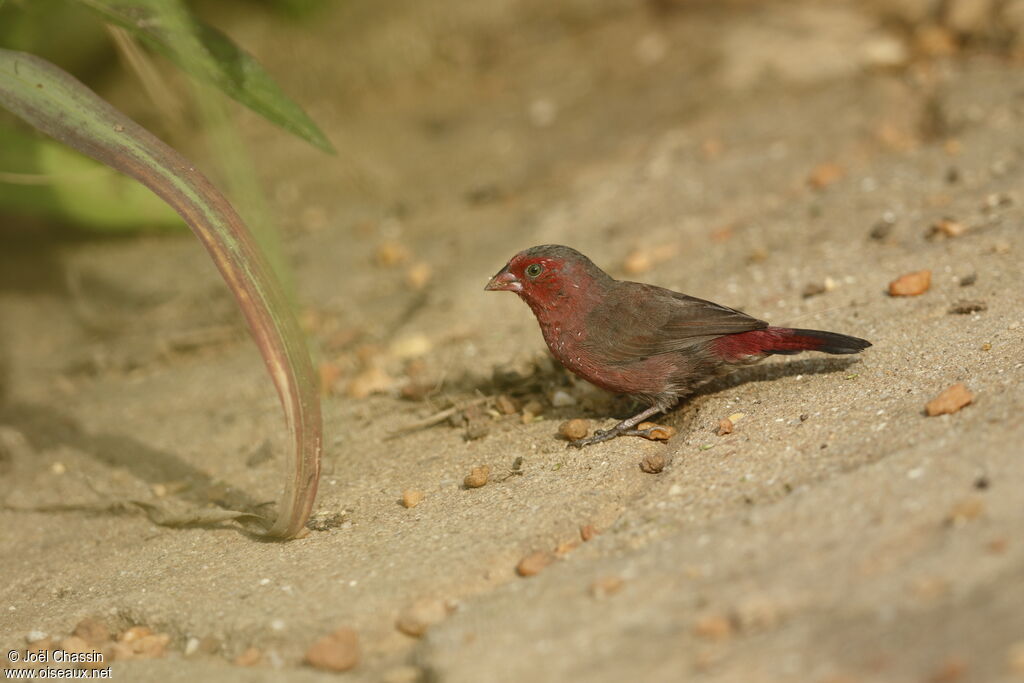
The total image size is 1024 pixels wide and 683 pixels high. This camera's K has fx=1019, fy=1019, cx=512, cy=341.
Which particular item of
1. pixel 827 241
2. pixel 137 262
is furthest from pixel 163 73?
pixel 827 241

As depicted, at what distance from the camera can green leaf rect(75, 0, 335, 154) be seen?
3113 mm

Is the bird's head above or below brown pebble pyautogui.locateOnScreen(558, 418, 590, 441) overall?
above

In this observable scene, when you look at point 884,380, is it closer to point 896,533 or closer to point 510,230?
point 896,533

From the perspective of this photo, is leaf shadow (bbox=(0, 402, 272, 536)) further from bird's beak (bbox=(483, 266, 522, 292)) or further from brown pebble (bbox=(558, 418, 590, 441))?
bird's beak (bbox=(483, 266, 522, 292))

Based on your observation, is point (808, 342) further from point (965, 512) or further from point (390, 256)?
point (390, 256)

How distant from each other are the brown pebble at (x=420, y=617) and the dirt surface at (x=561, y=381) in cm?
1

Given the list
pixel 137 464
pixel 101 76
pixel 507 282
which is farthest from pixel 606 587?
pixel 101 76

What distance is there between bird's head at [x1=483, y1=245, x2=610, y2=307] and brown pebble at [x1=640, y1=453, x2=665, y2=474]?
2.60 ft

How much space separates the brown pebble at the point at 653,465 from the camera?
315cm

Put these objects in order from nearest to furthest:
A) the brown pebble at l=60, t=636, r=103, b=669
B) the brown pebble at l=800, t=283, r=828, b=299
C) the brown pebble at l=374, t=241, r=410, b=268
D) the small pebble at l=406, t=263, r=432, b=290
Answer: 1. the brown pebble at l=60, t=636, r=103, b=669
2. the brown pebble at l=800, t=283, r=828, b=299
3. the small pebble at l=406, t=263, r=432, b=290
4. the brown pebble at l=374, t=241, r=410, b=268

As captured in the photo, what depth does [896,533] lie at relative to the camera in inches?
93.8

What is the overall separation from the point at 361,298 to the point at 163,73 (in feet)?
8.40

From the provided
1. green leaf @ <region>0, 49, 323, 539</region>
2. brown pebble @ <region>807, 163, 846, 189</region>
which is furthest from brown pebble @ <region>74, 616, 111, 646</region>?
brown pebble @ <region>807, 163, 846, 189</region>

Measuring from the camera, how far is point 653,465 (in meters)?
3.16
